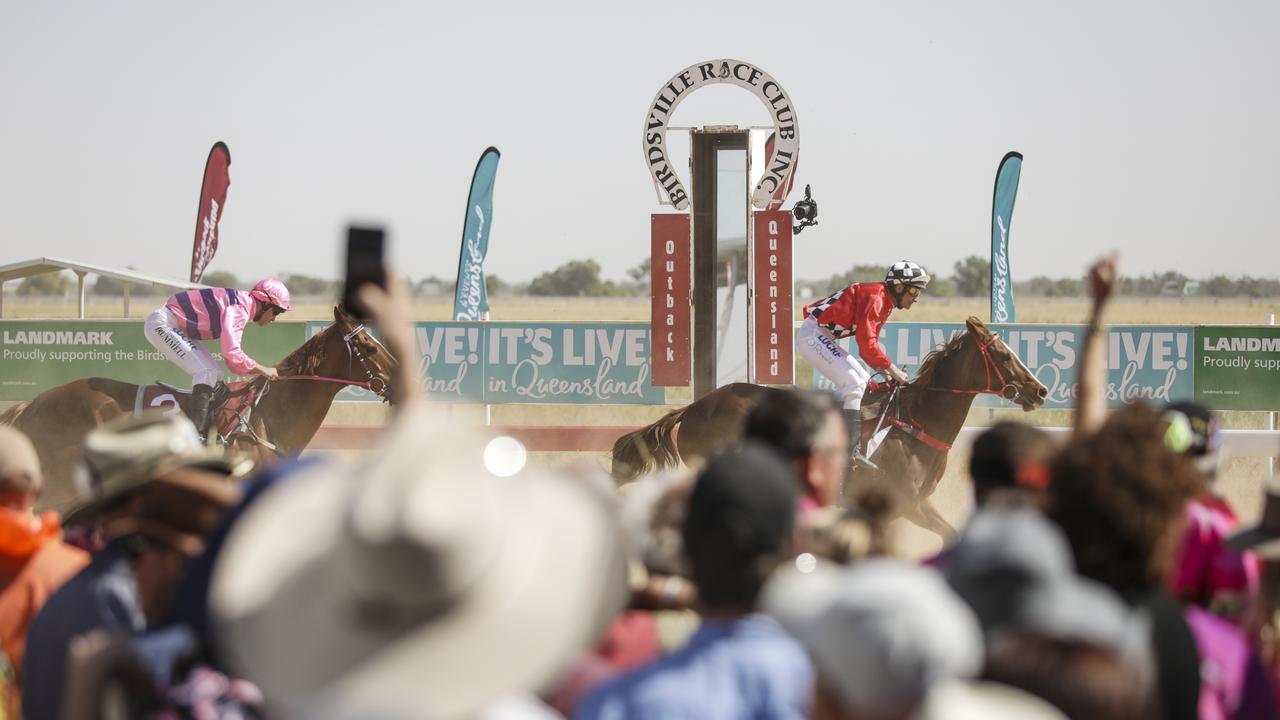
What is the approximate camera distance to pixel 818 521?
2.73 m

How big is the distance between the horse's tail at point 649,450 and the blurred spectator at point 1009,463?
6601 mm

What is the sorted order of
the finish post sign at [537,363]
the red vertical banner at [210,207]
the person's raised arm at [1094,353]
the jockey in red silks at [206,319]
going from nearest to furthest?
the person's raised arm at [1094,353], the jockey in red silks at [206,319], the finish post sign at [537,363], the red vertical banner at [210,207]

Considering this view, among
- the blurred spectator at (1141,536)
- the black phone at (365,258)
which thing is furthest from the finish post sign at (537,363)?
the blurred spectator at (1141,536)

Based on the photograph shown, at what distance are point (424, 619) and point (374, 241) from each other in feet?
2.92

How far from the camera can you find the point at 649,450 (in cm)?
965

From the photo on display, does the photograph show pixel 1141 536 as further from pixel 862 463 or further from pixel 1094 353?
pixel 862 463

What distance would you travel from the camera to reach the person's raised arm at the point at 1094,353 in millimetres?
3029

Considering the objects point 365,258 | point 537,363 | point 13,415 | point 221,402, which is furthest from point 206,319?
point 365,258

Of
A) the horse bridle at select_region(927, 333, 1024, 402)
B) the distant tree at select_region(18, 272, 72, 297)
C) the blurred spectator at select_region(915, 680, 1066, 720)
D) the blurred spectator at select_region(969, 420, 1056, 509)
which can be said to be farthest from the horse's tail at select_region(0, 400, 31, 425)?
the distant tree at select_region(18, 272, 72, 297)

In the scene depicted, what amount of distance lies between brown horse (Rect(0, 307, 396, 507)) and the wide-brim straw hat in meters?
8.52

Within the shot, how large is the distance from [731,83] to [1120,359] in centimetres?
602

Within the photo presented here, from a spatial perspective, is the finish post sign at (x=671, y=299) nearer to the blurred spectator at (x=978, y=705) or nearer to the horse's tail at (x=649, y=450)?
the horse's tail at (x=649, y=450)

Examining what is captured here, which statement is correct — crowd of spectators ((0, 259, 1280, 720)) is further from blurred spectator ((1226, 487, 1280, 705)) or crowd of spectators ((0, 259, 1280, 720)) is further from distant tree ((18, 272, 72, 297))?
distant tree ((18, 272, 72, 297))

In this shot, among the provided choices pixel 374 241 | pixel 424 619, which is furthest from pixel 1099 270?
pixel 424 619
